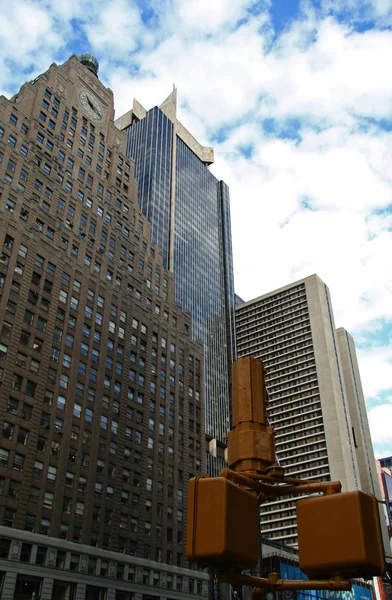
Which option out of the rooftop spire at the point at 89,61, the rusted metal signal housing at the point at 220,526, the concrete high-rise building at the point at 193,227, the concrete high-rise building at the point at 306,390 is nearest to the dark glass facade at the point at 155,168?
the concrete high-rise building at the point at 193,227

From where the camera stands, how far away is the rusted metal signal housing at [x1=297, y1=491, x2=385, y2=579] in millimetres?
3357

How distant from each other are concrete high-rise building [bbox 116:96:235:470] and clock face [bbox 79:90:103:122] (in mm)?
41691

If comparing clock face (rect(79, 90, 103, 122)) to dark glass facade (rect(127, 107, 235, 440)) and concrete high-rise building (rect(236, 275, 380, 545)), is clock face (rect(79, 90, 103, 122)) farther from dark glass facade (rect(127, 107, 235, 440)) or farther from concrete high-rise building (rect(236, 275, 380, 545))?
concrete high-rise building (rect(236, 275, 380, 545))

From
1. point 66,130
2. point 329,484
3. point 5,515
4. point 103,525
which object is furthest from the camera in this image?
point 66,130

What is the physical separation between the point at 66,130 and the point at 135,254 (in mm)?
21016

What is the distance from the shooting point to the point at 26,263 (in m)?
62.4

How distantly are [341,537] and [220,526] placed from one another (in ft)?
2.52

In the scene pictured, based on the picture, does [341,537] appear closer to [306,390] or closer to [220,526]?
[220,526]

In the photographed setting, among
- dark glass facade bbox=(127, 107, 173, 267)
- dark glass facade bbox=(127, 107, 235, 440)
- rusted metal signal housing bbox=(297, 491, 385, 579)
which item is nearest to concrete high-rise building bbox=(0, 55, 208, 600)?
dark glass facade bbox=(127, 107, 173, 267)

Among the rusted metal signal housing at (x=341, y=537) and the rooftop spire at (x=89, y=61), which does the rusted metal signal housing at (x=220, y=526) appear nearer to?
the rusted metal signal housing at (x=341, y=537)

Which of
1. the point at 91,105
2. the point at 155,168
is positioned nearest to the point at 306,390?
the point at 155,168

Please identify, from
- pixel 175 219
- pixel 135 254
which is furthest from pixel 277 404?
pixel 135 254

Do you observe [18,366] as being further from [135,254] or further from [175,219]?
[175,219]

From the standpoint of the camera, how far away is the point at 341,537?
3.43m
